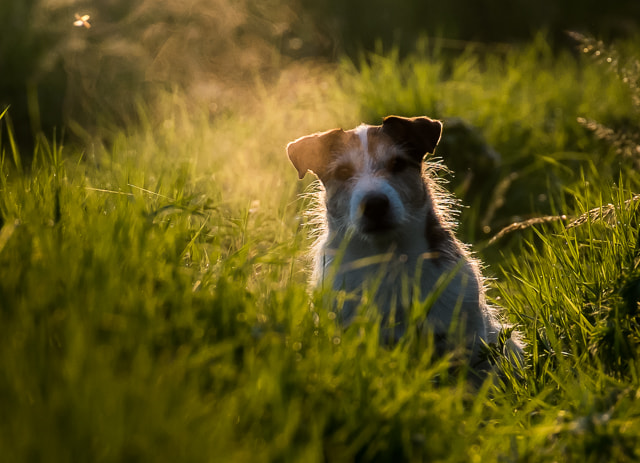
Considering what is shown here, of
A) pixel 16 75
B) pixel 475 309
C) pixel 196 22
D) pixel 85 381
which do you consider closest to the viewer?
pixel 85 381

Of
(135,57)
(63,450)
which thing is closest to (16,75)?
(135,57)

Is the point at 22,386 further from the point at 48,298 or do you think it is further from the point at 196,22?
the point at 196,22

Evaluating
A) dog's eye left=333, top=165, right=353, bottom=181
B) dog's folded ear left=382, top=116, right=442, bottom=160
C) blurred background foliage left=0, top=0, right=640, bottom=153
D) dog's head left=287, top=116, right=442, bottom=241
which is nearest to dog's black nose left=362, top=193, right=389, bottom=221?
dog's head left=287, top=116, right=442, bottom=241

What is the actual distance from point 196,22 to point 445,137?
18.4 ft

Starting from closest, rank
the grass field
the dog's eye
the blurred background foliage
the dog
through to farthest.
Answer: the grass field
the dog
the dog's eye
the blurred background foliage

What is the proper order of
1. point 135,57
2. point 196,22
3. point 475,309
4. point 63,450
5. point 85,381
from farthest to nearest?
point 196,22 < point 135,57 < point 475,309 < point 85,381 < point 63,450

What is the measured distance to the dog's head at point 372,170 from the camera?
398 centimetres

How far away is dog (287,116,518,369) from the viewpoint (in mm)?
3801

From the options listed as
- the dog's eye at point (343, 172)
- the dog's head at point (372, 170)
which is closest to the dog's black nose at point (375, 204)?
the dog's head at point (372, 170)

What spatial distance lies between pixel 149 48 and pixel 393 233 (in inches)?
310

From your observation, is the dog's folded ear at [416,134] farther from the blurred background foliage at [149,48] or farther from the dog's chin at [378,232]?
the blurred background foliage at [149,48]

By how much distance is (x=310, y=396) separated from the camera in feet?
7.73

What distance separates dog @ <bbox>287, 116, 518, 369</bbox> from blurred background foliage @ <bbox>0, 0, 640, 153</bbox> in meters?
3.78

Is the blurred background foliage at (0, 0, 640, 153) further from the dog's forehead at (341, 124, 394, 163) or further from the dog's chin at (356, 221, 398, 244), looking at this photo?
the dog's chin at (356, 221, 398, 244)
